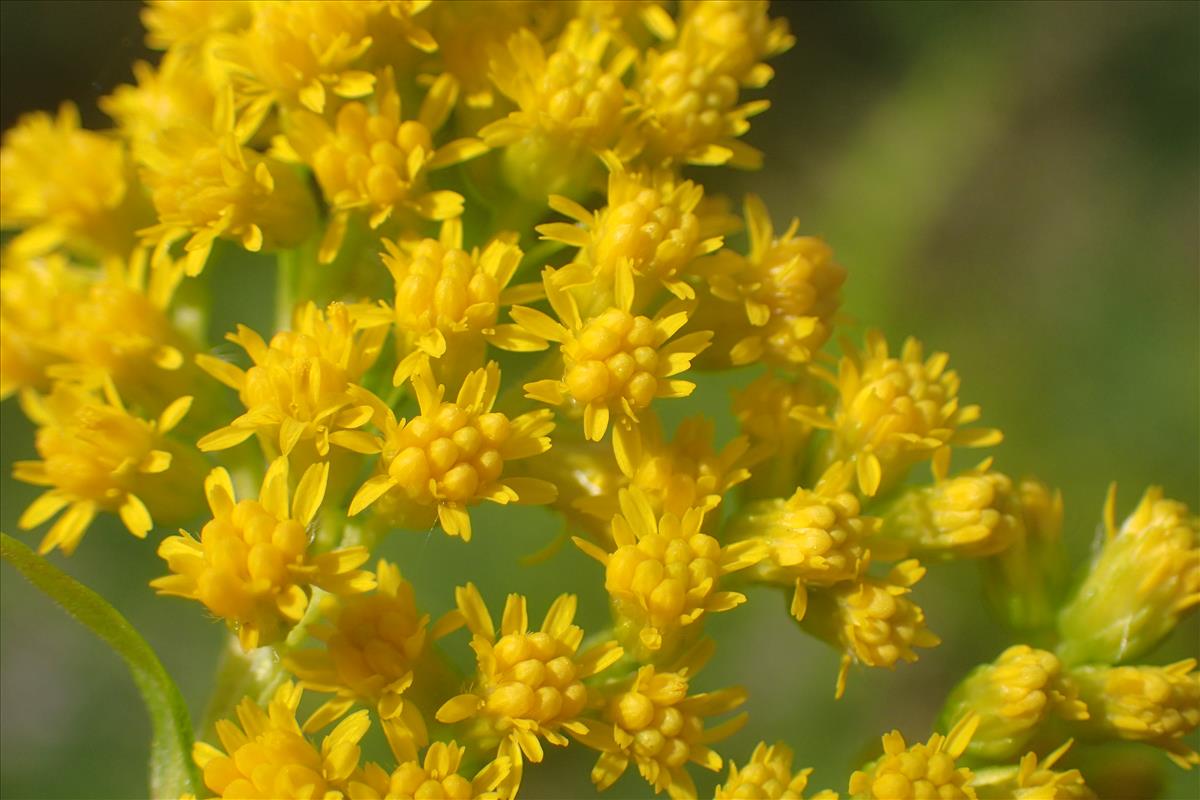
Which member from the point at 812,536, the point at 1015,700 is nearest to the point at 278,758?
the point at 812,536

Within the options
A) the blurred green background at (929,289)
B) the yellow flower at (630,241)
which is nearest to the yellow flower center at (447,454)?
the yellow flower at (630,241)

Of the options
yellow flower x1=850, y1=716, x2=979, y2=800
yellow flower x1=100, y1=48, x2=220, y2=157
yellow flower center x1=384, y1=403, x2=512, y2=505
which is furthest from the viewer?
yellow flower x1=100, y1=48, x2=220, y2=157

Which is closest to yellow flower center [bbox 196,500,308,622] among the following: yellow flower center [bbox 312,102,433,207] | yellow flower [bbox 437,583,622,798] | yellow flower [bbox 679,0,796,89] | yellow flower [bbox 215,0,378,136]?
yellow flower [bbox 437,583,622,798]

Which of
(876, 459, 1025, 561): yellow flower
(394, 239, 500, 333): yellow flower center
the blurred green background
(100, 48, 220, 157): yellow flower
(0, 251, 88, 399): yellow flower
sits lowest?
the blurred green background

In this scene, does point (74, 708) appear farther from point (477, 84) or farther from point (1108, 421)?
point (1108, 421)

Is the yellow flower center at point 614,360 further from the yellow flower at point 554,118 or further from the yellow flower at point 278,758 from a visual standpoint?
the yellow flower at point 278,758

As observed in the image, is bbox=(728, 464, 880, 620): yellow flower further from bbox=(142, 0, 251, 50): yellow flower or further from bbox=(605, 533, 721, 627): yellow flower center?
bbox=(142, 0, 251, 50): yellow flower

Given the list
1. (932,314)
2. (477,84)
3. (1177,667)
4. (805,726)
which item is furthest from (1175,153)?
(477,84)
